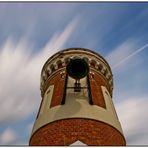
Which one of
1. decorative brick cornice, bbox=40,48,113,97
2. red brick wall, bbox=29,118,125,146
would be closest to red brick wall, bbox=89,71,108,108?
decorative brick cornice, bbox=40,48,113,97

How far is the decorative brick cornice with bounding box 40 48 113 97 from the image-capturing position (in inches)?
587

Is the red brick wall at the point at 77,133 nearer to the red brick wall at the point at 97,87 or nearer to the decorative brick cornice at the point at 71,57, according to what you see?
the red brick wall at the point at 97,87

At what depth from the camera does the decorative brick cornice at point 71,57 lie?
14914 mm

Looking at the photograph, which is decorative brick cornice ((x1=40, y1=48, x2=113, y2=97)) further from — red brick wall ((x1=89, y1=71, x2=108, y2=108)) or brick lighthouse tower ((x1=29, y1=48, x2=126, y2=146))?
red brick wall ((x1=89, y1=71, x2=108, y2=108))

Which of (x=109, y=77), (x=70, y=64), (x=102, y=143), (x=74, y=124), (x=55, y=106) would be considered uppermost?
(x=109, y=77)

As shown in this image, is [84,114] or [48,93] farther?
[48,93]

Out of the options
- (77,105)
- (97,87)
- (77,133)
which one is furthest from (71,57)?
(77,133)

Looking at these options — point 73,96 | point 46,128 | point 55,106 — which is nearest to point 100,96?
point 73,96

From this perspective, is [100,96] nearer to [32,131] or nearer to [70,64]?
[70,64]

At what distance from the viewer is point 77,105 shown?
12656 mm

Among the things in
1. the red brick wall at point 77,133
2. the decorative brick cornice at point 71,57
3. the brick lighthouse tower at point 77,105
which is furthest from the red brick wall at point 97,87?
the red brick wall at point 77,133

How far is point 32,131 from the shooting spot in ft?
42.9

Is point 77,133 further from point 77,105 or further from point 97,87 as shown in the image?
point 97,87

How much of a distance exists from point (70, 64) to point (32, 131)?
11.6ft
